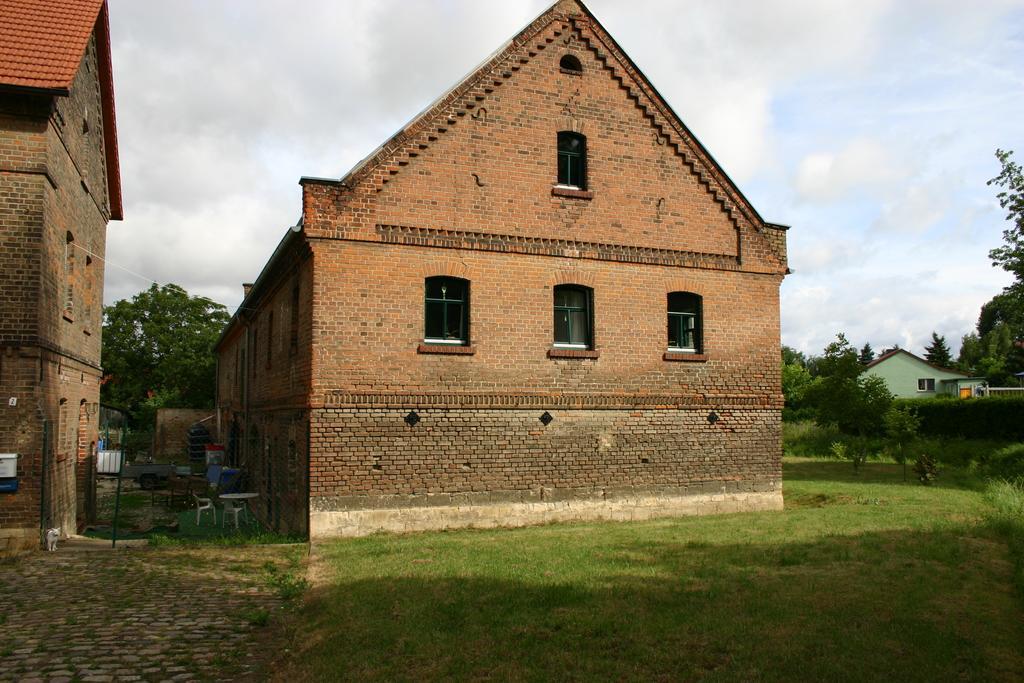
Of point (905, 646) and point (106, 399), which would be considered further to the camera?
point (106, 399)

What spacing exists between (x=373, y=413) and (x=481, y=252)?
3392mm

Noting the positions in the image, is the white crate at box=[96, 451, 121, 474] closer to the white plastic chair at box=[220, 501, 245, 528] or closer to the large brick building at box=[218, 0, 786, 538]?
the white plastic chair at box=[220, 501, 245, 528]

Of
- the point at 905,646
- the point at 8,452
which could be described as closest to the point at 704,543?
the point at 905,646

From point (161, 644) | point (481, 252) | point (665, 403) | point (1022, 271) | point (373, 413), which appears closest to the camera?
point (161, 644)

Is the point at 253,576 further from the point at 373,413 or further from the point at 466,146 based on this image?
the point at 466,146

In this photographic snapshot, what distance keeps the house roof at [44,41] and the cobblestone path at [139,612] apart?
703 cm

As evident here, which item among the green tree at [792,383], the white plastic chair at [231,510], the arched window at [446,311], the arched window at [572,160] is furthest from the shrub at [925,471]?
the green tree at [792,383]

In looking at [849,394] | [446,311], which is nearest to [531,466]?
[446,311]

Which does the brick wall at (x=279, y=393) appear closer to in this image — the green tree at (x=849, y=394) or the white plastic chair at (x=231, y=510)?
the white plastic chair at (x=231, y=510)

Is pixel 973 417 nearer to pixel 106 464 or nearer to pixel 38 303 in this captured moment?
pixel 106 464

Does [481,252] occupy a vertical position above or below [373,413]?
above

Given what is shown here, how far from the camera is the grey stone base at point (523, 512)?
1233 centimetres

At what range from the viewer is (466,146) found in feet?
44.6

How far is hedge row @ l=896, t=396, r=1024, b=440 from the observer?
28.0m
